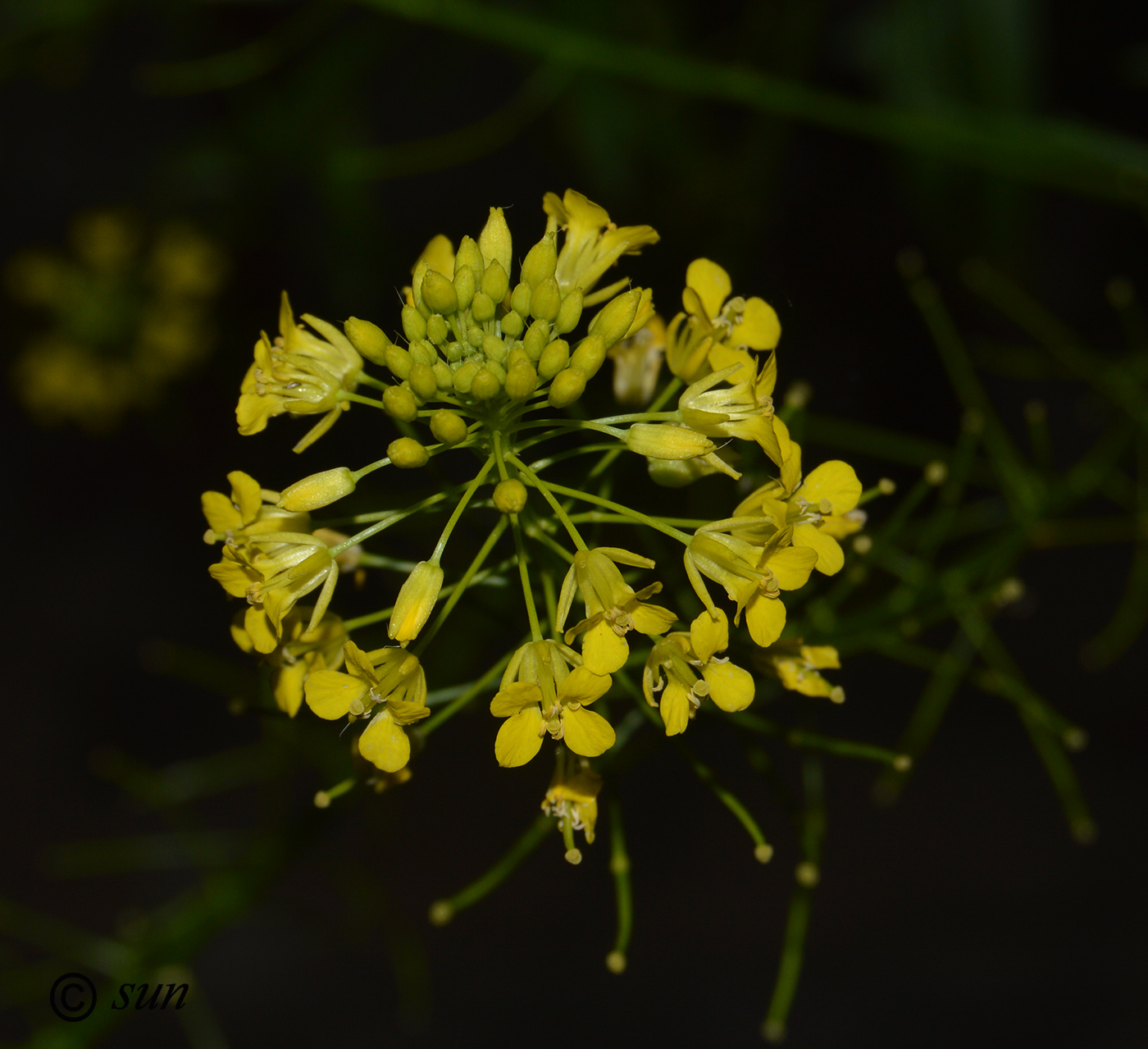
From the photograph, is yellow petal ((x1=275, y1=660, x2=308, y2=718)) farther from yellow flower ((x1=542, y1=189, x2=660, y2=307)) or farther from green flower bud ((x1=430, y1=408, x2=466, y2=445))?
yellow flower ((x1=542, y1=189, x2=660, y2=307))

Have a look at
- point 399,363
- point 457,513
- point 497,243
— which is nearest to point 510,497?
point 457,513

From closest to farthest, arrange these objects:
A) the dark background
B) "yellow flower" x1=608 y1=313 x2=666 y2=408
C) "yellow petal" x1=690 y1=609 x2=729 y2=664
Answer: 1. "yellow petal" x1=690 y1=609 x2=729 y2=664
2. "yellow flower" x1=608 y1=313 x2=666 y2=408
3. the dark background

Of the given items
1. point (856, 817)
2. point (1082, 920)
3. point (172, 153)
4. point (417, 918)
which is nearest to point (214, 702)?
point (417, 918)

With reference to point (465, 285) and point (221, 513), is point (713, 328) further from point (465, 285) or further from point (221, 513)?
point (221, 513)

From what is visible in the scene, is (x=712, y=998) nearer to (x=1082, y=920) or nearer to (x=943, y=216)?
(x=1082, y=920)

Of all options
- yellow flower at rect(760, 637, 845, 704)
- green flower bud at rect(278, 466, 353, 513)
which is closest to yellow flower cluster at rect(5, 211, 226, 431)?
green flower bud at rect(278, 466, 353, 513)
